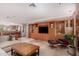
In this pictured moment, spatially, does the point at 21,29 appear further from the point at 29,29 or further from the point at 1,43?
the point at 1,43

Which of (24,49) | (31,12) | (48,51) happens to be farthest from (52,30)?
(24,49)

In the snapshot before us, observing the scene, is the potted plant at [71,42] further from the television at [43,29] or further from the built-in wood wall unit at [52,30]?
the television at [43,29]

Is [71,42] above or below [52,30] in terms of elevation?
below

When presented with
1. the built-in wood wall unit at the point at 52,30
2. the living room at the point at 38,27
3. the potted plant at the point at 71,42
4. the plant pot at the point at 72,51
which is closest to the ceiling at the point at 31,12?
the living room at the point at 38,27

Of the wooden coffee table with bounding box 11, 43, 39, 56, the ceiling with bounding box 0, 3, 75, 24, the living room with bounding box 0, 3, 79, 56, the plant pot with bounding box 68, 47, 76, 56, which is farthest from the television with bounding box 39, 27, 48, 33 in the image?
the plant pot with bounding box 68, 47, 76, 56

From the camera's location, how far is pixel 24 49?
2.18 m

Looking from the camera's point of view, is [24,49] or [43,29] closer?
[24,49]

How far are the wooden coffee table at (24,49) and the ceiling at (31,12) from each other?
0.50m

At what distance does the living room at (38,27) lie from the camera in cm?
220

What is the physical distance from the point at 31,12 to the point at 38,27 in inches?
14.3

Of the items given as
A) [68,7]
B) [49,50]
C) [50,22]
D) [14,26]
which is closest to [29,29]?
[14,26]

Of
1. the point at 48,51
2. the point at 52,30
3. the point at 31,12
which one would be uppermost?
the point at 31,12

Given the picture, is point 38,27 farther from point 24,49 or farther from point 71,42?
point 71,42

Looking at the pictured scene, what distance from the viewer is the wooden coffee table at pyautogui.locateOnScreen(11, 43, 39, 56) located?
7.14 feet
